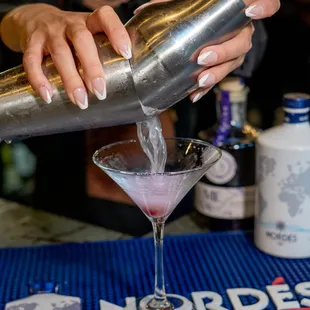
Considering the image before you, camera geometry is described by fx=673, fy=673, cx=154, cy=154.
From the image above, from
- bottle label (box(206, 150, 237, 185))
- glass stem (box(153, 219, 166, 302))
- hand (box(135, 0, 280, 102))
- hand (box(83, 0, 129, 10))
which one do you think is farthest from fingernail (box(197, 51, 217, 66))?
hand (box(83, 0, 129, 10))

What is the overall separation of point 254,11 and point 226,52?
58mm

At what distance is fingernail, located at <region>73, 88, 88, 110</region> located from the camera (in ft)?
2.27

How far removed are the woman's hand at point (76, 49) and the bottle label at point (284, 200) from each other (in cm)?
35

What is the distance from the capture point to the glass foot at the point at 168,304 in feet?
2.77

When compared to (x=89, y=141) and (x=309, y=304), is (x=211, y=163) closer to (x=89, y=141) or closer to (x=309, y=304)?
(x=309, y=304)

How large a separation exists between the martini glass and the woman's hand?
0.12 m

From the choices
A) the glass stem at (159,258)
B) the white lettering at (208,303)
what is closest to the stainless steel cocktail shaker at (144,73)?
the glass stem at (159,258)

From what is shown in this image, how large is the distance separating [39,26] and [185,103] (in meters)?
0.52

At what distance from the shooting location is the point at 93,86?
685 mm

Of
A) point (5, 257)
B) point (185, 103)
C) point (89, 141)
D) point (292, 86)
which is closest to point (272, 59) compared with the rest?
point (292, 86)

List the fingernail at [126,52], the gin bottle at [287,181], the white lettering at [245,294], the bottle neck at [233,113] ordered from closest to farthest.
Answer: the fingernail at [126,52] < the white lettering at [245,294] < the gin bottle at [287,181] < the bottle neck at [233,113]

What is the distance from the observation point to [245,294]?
0.87 m

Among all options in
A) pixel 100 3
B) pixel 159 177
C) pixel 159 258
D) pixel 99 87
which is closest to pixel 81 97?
pixel 99 87

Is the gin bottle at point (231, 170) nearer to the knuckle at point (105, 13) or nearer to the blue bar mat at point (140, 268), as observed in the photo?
the blue bar mat at point (140, 268)
